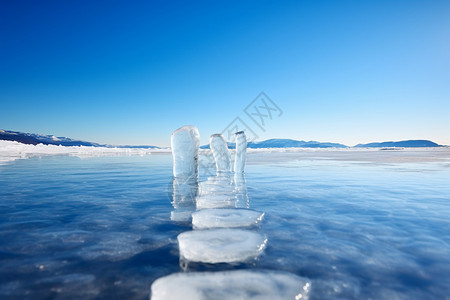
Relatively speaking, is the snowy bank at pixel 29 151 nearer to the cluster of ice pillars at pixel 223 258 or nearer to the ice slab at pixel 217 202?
the ice slab at pixel 217 202

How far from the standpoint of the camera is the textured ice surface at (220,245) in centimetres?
171

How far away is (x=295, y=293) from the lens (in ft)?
4.21

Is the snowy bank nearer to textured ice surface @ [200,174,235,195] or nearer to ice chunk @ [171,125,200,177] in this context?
ice chunk @ [171,125,200,177]

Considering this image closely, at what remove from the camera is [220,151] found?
29.0 ft

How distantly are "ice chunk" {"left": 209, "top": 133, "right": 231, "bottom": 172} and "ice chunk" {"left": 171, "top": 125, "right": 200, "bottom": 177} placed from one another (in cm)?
164

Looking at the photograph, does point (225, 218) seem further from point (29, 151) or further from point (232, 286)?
point (29, 151)

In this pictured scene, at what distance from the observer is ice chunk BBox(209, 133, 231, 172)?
8238 millimetres

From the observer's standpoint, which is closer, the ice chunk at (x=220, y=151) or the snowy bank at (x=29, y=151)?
the ice chunk at (x=220, y=151)

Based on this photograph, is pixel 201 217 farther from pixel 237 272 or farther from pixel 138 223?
pixel 237 272

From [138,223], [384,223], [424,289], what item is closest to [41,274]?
[138,223]

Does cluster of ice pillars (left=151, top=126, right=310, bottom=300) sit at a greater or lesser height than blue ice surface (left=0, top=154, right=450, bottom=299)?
greater

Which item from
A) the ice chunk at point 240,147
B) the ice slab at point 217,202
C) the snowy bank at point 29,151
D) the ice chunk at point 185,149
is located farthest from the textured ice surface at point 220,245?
the snowy bank at point 29,151

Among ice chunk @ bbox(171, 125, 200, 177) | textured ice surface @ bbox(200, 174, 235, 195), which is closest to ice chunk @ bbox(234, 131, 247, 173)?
ice chunk @ bbox(171, 125, 200, 177)

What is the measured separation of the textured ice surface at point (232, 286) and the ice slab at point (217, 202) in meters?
1.93
